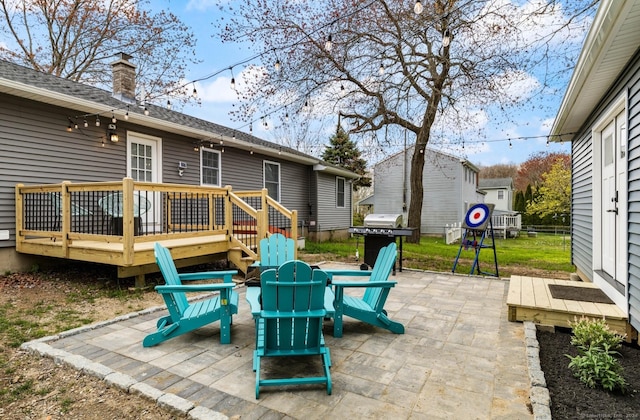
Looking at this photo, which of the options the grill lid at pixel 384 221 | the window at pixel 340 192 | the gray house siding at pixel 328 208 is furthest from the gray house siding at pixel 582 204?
the window at pixel 340 192

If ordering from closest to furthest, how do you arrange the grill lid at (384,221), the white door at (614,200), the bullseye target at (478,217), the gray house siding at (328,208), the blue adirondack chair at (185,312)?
the blue adirondack chair at (185,312)
the white door at (614,200)
the bullseye target at (478,217)
the grill lid at (384,221)
the gray house siding at (328,208)

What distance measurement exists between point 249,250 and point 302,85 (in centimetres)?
623

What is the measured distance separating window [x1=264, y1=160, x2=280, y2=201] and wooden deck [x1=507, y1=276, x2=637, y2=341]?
864 cm

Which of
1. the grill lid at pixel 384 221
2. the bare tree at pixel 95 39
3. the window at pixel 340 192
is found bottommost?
the grill lid at pixel 384 221

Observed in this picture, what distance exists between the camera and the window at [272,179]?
37.7 feet

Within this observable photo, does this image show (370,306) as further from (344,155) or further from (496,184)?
(496,184)

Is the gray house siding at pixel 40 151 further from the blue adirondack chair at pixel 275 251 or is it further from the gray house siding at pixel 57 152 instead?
the blue adirondack chair at pixel 275 251

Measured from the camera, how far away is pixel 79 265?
254 inches

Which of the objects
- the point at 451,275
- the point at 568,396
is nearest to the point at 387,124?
the point at 451,275

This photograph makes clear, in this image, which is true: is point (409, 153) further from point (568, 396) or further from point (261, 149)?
point (568, 396)

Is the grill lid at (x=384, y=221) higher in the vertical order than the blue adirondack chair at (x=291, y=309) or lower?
higher

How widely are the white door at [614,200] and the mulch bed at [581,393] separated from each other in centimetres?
111

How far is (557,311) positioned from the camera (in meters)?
3.53

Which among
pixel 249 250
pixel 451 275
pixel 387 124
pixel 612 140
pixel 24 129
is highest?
pixel 387 124
